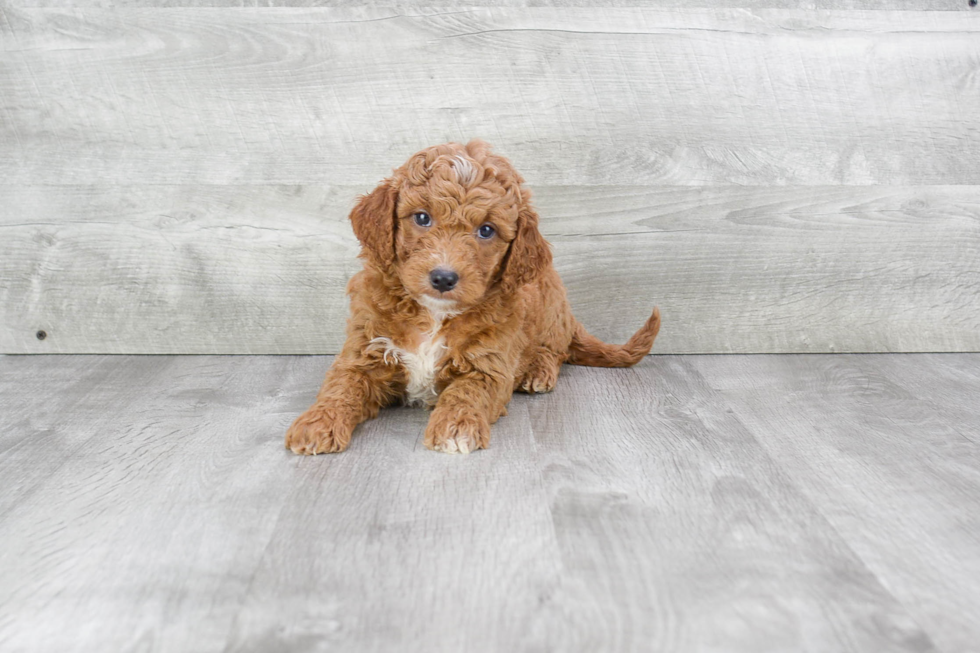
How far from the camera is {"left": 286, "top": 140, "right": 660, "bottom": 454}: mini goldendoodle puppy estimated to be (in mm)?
2334

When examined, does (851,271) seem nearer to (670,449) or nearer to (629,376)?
(629,376)

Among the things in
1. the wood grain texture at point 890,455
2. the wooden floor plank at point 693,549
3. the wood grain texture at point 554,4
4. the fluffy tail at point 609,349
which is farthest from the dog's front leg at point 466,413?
the wood grain texture at point 554,4

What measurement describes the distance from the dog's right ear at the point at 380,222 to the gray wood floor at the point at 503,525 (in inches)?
21.9

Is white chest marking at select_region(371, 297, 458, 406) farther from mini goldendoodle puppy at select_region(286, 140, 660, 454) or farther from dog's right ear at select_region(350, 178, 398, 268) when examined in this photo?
dog's right ear at select_region(350, 178, 398, 268)

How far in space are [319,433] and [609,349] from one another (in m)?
1.36

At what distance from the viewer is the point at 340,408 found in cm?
242

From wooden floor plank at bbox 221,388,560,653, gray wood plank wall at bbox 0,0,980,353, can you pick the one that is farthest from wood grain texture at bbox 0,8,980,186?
wooden floor plank at bbox 221,388,560,653

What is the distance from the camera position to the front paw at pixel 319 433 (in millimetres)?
2307

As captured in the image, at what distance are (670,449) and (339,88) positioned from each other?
188 centimetres

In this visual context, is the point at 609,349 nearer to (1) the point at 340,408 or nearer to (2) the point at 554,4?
(1) the point at 340,408

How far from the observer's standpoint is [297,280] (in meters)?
3.37

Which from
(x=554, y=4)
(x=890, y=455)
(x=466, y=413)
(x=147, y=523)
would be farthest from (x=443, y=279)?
(x=554, y=4)

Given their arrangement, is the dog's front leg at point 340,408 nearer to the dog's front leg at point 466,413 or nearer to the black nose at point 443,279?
the dog's front leg at point 466,413

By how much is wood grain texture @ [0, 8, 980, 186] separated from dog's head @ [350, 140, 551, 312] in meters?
0.83
